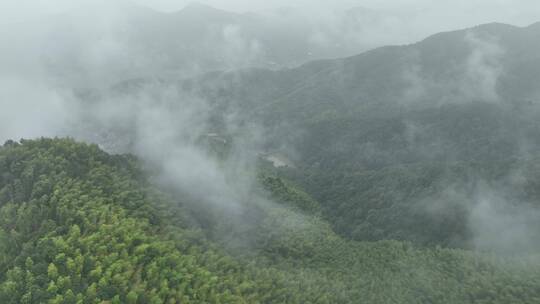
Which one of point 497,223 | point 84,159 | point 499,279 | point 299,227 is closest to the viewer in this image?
point 499,279

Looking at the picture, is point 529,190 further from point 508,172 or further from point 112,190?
point 112,190

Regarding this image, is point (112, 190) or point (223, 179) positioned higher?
point (223, 179)

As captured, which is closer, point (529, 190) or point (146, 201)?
point (146, 201)

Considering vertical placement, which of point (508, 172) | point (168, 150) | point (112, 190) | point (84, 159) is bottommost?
point (112, 190)

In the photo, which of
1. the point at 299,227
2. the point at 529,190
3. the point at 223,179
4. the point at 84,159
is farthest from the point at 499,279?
the point at 84,159

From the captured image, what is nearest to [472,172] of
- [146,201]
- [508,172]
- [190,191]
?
[508,172]

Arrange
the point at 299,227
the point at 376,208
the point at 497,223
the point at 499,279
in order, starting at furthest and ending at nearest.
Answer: the point at 376,208 < the point at 497,223 < the point at 299,227 < the point at 499,279
